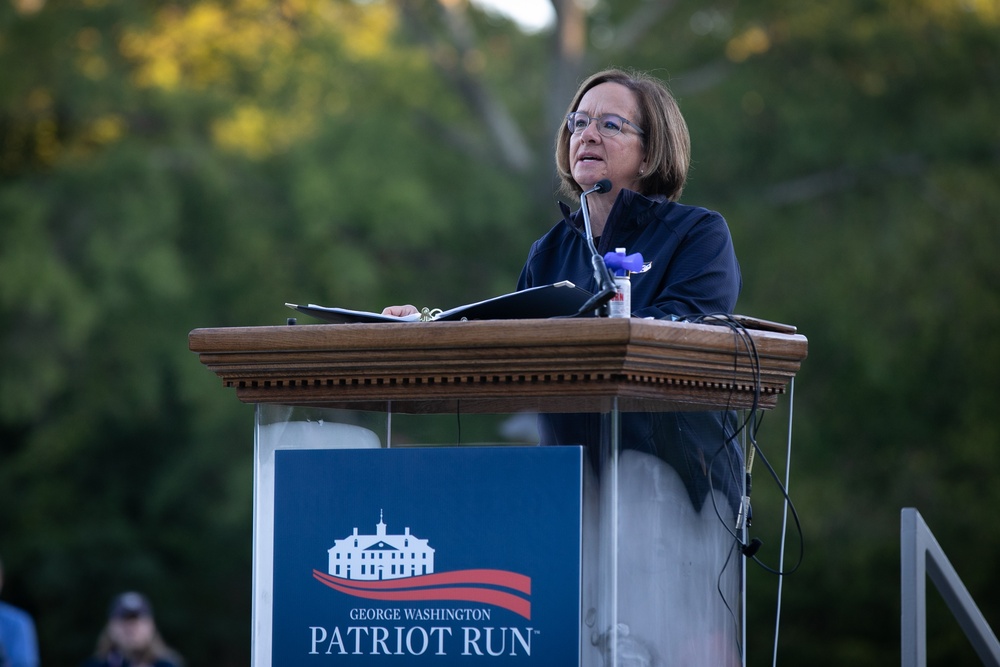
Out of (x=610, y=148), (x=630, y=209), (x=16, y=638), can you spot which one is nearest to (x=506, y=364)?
(x=630, y=209)

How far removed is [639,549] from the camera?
194 cm

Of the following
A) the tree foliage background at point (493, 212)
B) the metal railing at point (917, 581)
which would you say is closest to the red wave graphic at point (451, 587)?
the metal railing at point (917, 581)

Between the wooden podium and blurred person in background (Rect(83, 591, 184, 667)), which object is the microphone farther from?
blurred person in background (Rect(83, 591, 184, 667))

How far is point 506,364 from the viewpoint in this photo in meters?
1.96

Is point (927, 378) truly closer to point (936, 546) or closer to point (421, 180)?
point (421, 180)

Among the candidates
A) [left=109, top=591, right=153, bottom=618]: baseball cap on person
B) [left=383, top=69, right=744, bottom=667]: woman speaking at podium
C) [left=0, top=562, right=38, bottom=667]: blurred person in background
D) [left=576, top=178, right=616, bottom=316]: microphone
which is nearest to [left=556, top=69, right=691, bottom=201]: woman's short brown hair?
[left=383, top=69, right=744, bottom=667]: woman speaking at podium

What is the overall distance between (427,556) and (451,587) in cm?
6

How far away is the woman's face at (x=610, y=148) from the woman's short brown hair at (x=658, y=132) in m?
0.02

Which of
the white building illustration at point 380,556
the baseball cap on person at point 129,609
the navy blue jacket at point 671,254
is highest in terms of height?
the navy blue jacket at point 671,254

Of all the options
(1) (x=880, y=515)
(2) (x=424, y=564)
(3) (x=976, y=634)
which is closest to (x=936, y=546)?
(3) (x=976, y=634)

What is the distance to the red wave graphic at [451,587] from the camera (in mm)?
1896

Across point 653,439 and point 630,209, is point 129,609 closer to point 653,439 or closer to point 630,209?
point 630,209

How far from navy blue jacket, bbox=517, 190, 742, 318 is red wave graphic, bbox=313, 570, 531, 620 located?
0.53 meters

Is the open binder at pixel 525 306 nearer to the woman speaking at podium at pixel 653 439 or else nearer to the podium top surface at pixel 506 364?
the podium top surface at pixel 506 364
